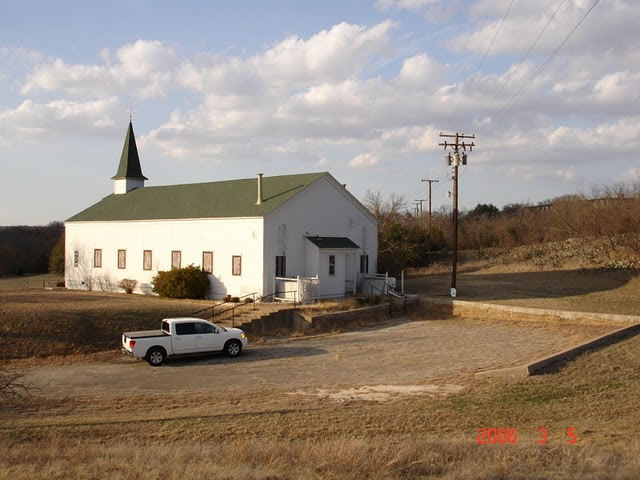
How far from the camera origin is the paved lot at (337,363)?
17.7 metres

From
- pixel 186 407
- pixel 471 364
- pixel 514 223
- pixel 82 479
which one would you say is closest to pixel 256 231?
pixel 471 364

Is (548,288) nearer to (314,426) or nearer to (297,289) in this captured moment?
(297,289)

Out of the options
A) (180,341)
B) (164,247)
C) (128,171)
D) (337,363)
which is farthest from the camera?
(128,171)

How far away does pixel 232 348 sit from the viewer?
21781mm

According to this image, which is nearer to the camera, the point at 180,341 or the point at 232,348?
the point at 180,341

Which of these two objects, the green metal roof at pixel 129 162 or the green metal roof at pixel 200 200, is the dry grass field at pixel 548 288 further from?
the green metal roof at pixel 129 162

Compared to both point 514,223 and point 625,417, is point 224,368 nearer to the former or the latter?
point 625,417

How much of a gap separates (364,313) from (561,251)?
98.6 ft

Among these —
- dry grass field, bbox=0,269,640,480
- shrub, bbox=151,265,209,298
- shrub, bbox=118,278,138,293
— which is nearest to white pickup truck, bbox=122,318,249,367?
dry grass field, bbox=0,269,640,480

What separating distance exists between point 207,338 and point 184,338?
2.64ft

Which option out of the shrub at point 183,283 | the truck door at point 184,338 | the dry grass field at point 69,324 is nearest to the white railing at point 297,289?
the shrub at point 183,283

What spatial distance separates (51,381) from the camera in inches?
705

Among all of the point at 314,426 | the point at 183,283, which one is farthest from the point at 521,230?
the point at 314,426
